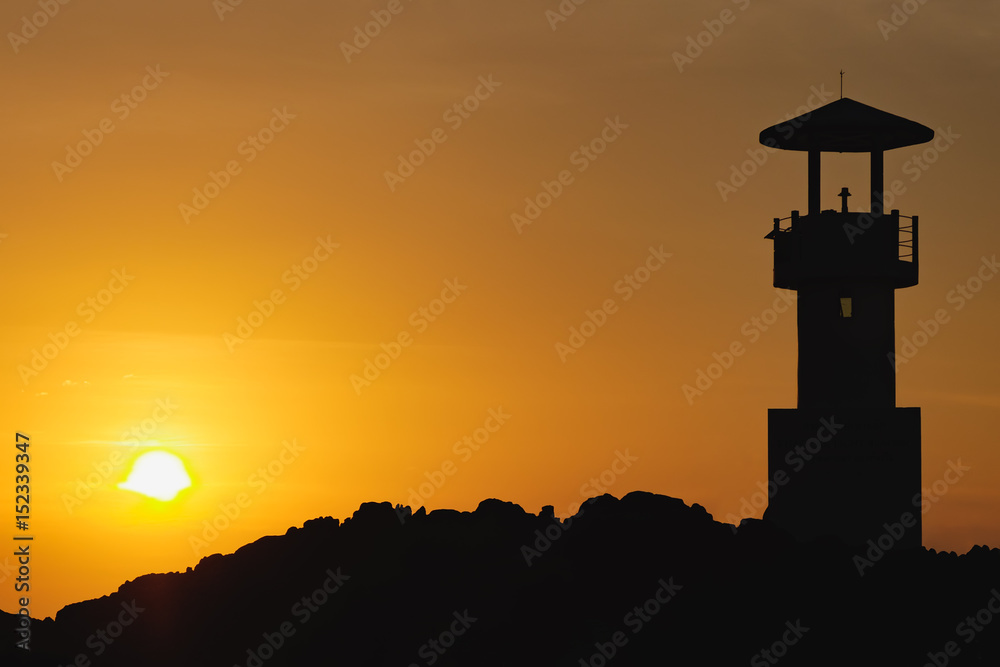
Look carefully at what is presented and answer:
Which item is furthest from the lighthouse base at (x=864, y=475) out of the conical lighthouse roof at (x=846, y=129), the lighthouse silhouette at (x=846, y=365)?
the conical lighthouse roof at (x=846, y=129)

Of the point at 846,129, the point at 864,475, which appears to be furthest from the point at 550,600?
the point at 846,129

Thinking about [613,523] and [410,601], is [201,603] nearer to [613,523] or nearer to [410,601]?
[410,601]

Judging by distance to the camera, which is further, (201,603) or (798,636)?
(201,603)

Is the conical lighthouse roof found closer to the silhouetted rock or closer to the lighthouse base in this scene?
the lighthouse base

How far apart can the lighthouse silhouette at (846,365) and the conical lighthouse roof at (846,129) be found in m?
0.03

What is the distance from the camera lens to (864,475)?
1791 inches

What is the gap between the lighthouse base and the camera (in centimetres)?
4550

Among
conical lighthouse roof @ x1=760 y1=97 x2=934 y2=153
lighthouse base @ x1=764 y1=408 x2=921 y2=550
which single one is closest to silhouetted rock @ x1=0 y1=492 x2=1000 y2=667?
lighthouse base @ x1=764 y1=408 x2=921 y2=550

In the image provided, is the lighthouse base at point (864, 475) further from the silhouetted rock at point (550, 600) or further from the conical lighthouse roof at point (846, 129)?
the conical lighthouse roof at point (846, 129)

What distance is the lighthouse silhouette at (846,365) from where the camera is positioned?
45562 millimetres

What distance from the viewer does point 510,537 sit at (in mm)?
46312

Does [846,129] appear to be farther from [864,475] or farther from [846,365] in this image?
[864,475]

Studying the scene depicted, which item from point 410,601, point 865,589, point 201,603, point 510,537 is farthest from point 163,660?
point 865,589

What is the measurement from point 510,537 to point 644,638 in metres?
5.17
